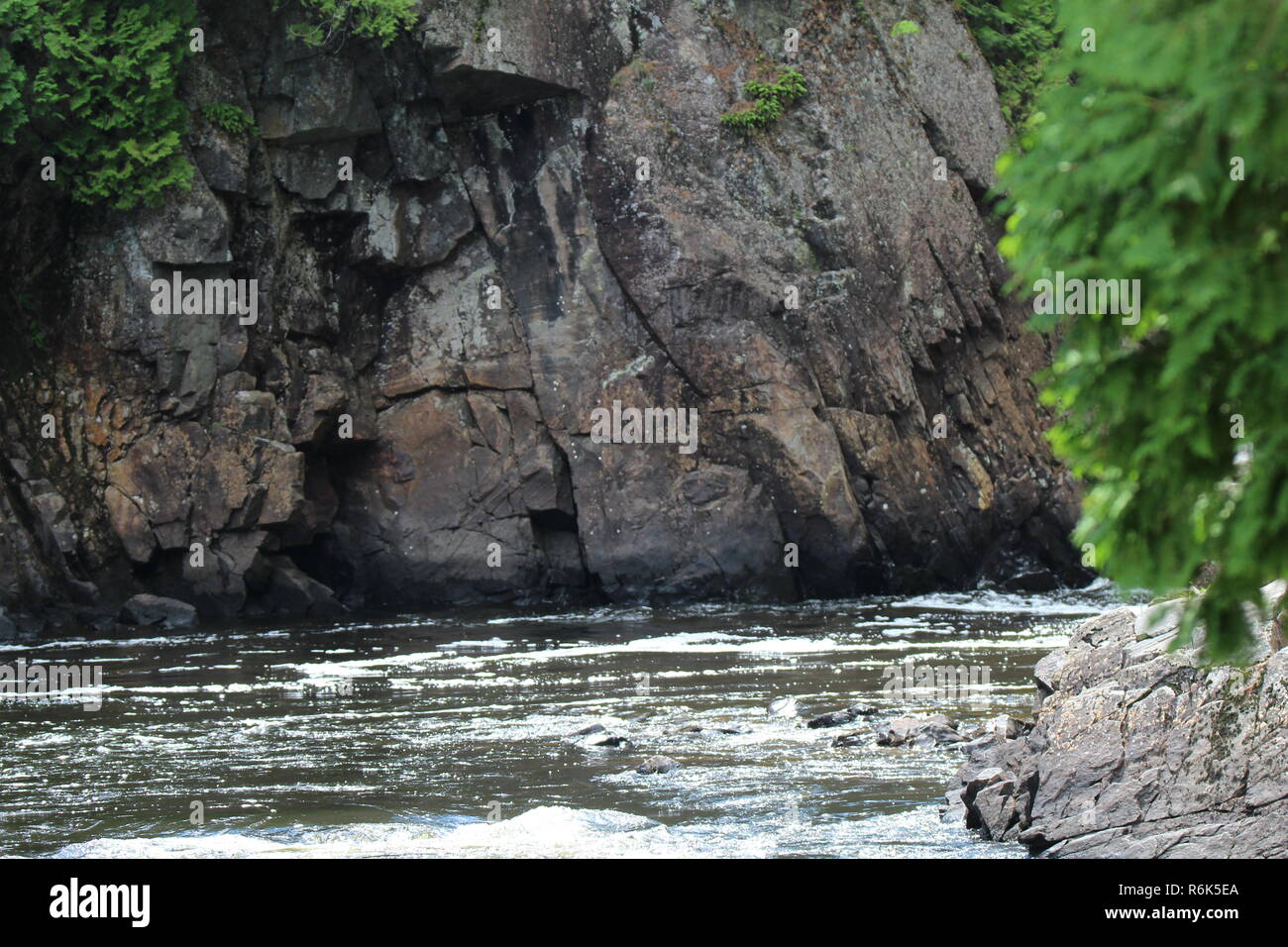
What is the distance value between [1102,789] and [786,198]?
19972mm

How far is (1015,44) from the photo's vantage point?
31.6m

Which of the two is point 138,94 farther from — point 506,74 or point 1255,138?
point 1255,138

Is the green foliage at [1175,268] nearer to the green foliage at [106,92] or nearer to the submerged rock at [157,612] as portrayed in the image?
the submerged rock at [157,612]

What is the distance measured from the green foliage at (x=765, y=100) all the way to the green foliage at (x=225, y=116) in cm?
893

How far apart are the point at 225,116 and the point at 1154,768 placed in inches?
847

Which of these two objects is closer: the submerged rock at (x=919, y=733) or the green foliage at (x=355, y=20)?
the submerged rock at (x=919, y=733)

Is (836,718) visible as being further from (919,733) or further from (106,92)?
(106,92)

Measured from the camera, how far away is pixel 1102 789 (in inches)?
326

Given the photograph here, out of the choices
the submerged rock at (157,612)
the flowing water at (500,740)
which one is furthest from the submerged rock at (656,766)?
the submerged rock at (157,612)

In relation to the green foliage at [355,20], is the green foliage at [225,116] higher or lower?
lower

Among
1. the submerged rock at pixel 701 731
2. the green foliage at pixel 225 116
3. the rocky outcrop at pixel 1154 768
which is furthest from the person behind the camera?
the green foliage at pixel 225 116

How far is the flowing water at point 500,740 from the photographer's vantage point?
30.9 ft

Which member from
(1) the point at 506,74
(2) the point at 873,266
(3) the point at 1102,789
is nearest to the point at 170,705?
(3) the point at 1102,789

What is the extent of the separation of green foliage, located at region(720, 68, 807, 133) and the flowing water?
9.80 metres
